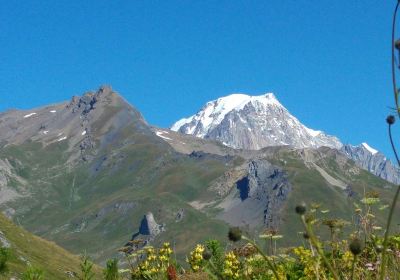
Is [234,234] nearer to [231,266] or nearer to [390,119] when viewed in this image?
[390,119]

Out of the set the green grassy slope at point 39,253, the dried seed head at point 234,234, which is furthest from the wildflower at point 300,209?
the green grassy slope at point 39,253

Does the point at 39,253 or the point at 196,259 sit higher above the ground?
the point at 39,253

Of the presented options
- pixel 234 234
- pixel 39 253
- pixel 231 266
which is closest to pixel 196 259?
pixel 231 266

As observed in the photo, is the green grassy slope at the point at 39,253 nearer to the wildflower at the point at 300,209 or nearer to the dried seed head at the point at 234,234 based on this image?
the dried seed head at the point at 234,234

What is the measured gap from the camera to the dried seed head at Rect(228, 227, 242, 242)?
11.9 feet

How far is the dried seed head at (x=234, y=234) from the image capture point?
3.63m

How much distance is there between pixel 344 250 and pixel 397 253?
107cm

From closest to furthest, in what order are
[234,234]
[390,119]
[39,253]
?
[234,234], [390,119], [39,253]

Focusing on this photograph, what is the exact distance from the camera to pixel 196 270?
36.2 ft

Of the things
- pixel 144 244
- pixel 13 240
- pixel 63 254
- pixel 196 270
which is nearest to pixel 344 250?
pixel 196 270

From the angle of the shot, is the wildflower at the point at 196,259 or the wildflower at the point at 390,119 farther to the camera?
the wildflower at the point at 196,259

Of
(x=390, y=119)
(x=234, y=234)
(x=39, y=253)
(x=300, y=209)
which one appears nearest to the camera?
(x=300, y=209)

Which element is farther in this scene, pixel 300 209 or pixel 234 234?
pixel 234 234

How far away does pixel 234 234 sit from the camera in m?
3.65
